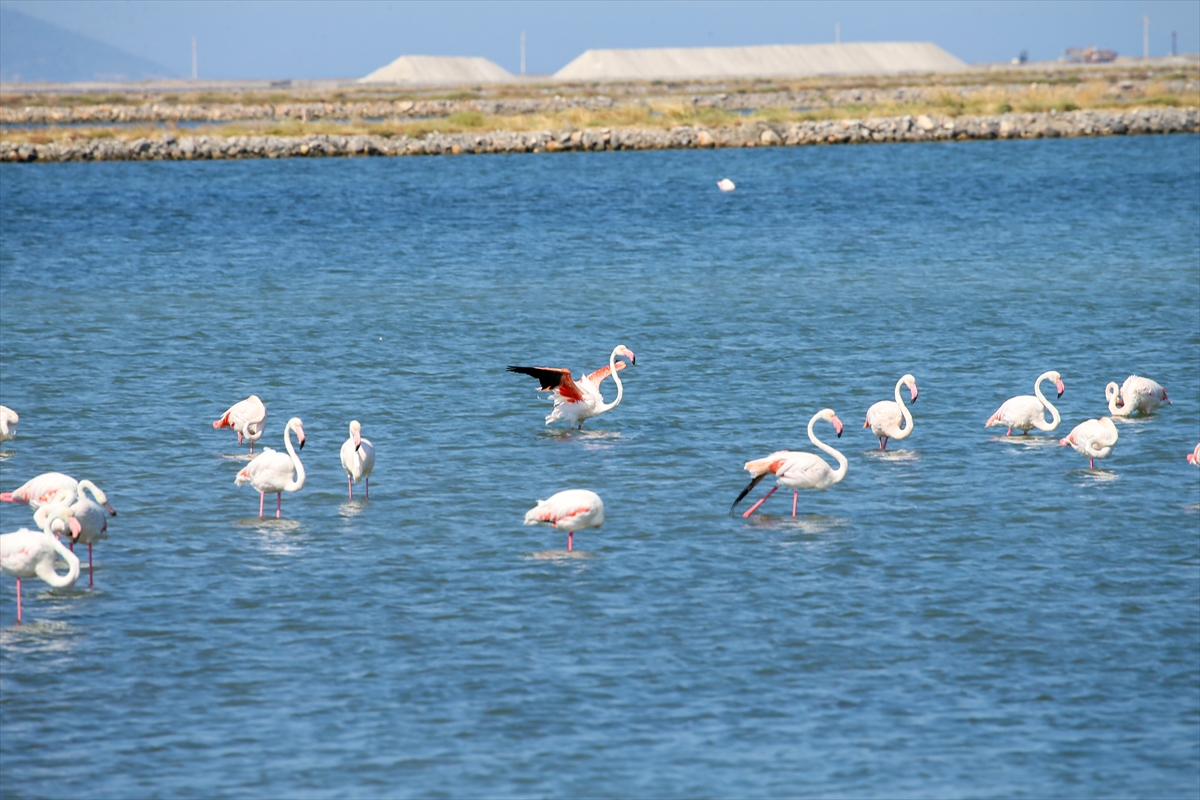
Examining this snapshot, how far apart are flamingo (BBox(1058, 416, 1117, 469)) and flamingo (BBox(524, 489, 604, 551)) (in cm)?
517

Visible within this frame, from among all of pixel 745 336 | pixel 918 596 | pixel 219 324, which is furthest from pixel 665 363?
pixel 918 596

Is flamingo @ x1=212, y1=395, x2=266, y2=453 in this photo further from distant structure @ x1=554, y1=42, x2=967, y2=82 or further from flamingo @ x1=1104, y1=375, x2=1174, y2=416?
distant structure @ x1=554, y1=42, x2=967, y2=82

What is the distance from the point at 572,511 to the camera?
36.1 feet

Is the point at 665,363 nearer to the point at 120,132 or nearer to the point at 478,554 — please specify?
the point at 478,554

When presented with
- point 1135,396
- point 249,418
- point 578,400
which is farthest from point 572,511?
point 1135,396

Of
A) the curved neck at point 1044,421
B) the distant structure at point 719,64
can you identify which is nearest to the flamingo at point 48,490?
the curved neck at point 1044,421

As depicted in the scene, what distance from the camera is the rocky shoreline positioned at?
2466 inches

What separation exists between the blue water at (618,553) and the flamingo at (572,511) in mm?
299

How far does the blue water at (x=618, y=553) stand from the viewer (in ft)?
25.9

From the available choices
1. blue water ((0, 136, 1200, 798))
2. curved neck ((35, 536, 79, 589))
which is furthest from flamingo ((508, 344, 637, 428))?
curved neck ((35, 536, 79, 589))

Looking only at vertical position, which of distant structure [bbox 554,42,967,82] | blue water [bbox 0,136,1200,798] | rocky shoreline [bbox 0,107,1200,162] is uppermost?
distant structure [bbox 554,42,967,82]

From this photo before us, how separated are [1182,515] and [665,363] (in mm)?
8851

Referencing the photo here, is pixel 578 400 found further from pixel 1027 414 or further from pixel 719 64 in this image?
pixel 719 64

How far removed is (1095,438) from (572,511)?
18.0ft
